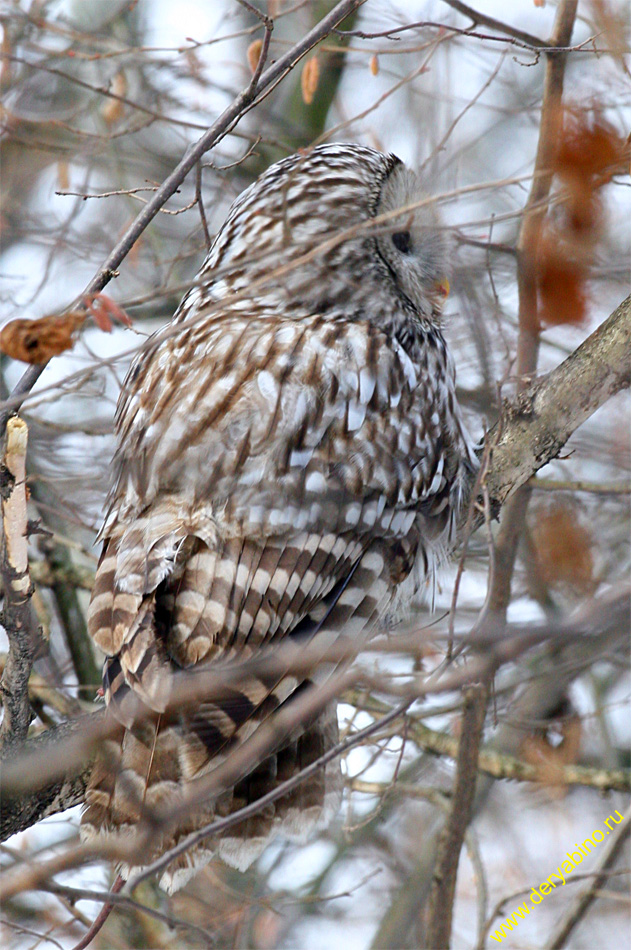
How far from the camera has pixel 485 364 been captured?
3.98 metres

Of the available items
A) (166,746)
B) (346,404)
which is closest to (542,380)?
(346,404)

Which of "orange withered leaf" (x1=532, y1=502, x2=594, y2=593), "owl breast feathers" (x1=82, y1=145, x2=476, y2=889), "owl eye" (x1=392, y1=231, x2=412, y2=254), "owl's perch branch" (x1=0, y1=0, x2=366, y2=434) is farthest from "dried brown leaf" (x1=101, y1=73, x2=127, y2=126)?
"orange withered leaf" (x1=532, y1=502, x2=594, y2=593)

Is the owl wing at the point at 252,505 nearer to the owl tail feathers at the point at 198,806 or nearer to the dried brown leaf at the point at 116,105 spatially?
the owl tail feathers at the point at 198,806

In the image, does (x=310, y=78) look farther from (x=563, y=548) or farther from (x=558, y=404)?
(x=563, y=548)

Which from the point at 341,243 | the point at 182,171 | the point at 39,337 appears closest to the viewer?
the point at 39,337

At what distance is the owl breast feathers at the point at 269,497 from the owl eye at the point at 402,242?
0.04m

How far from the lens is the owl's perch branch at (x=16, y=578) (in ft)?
6.86

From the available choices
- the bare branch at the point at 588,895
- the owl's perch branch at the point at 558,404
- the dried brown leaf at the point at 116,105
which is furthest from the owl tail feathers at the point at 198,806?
the dried brown leaf at the point at 116,105

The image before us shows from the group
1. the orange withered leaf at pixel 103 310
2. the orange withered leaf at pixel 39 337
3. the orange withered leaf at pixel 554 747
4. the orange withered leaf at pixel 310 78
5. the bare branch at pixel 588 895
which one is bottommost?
the bare branch at pixel 588 895

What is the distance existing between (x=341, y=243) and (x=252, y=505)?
3.06 ft

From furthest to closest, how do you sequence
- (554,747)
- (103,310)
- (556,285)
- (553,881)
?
(554,747) < (556,285) < (553,881) < (103,310)

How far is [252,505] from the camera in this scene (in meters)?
2.57

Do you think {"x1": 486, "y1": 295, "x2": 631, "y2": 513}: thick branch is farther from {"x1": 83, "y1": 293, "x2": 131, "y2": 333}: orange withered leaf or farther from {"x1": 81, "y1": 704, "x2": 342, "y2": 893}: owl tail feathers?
{"x1": 83, "y1": 293, "x2": 131, "y2": 333}: orange withered leaf

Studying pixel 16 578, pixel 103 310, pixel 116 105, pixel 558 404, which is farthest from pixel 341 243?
pixel 116 105
